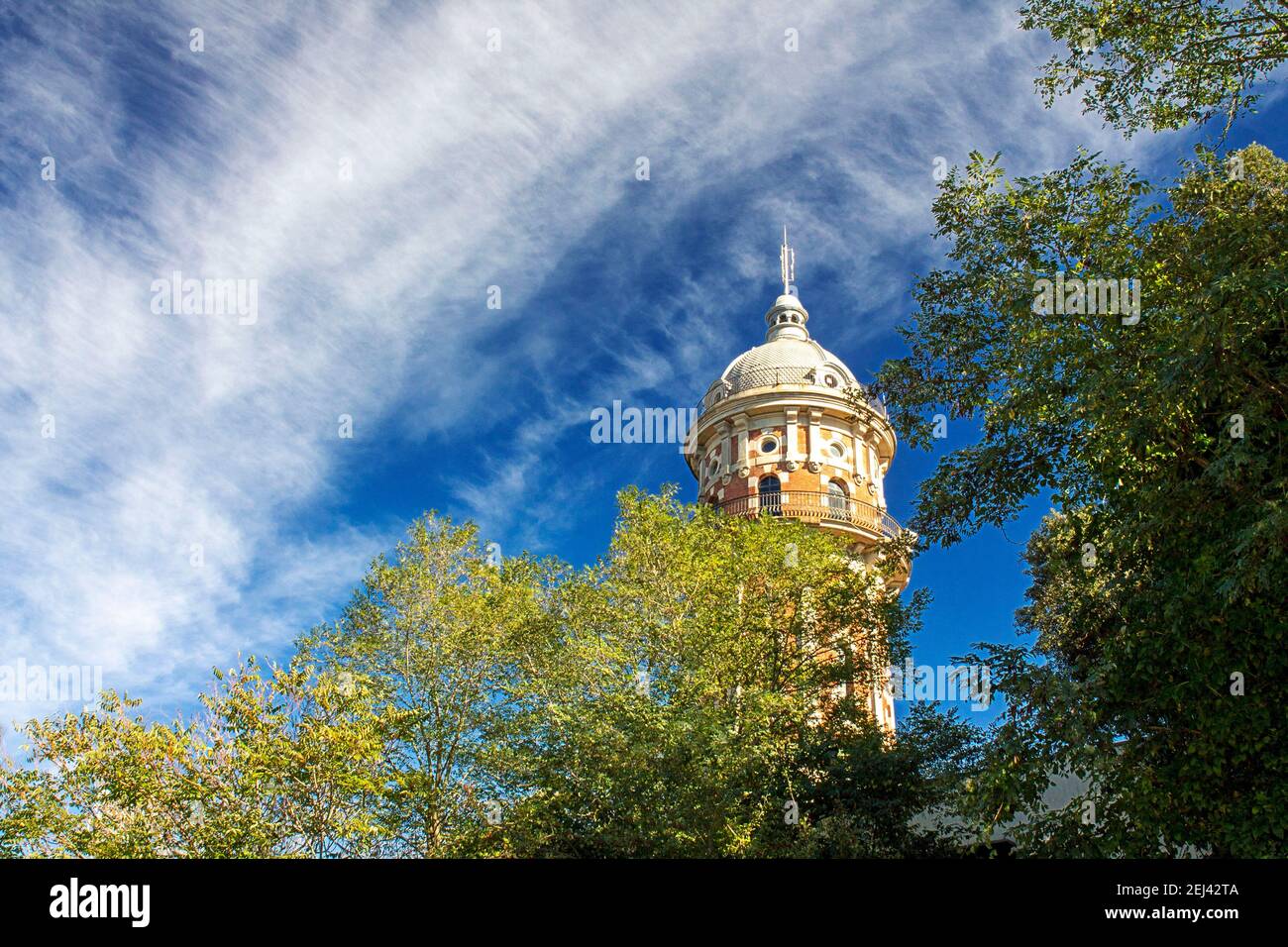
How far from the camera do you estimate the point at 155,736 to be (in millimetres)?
19625

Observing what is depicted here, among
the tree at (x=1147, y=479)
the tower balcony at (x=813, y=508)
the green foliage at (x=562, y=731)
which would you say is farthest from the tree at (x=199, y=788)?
the tower balcony at (x=813, y=508)

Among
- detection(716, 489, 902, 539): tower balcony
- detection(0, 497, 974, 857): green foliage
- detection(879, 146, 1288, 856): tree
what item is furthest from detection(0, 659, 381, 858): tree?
detection(716, 489, 902, 539): tower balcony

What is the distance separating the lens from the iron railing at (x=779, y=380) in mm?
40312

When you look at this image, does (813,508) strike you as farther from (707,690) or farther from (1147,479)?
(1147,479)

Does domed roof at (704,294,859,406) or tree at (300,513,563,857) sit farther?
domed roof at (704,294,859,406)

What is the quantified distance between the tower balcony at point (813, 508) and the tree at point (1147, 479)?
19.8m

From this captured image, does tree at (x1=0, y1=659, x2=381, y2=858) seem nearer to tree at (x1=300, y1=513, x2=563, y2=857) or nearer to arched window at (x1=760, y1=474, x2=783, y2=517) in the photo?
tree at (x1=300, y1=513, x2=563, y2=857)

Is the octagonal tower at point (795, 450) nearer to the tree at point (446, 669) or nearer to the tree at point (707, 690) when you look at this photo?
the tree at point (707, 690)

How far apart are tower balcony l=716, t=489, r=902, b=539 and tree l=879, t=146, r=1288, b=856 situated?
1978cm

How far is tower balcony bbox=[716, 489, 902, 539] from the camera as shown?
37906mm

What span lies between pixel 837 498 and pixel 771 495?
2.65 meters
